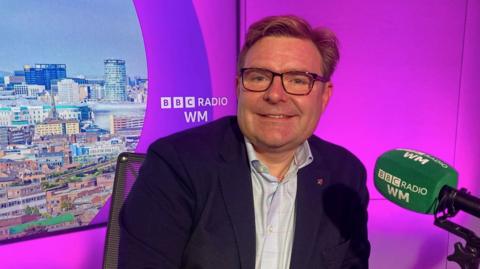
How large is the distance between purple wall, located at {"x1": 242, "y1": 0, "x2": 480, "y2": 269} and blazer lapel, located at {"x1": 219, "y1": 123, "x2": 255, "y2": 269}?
1.22 m

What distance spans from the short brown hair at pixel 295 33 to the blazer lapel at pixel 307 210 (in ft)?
1.10

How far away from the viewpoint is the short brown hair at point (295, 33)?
3.84 ft

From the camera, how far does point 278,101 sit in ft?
3.75

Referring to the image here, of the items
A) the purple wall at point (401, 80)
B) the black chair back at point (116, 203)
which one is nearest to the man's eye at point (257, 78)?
the black chair back at point (116, 203)

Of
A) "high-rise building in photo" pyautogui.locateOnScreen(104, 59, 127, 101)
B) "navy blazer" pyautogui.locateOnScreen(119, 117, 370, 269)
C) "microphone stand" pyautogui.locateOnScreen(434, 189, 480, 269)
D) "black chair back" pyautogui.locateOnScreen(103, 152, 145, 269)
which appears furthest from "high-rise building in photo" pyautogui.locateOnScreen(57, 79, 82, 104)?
"microphone stand" pyautogui.locateOnScreen(434, 189, 480, 269)

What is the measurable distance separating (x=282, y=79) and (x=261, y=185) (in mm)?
350

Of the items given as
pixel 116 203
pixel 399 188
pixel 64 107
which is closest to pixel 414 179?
pixel 399 188

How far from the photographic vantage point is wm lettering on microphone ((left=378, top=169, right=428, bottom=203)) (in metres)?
0.72

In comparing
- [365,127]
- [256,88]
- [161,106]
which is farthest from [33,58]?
[365,127]

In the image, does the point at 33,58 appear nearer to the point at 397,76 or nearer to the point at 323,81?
the point at 323,81

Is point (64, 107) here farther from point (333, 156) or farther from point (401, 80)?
point (401, 80)

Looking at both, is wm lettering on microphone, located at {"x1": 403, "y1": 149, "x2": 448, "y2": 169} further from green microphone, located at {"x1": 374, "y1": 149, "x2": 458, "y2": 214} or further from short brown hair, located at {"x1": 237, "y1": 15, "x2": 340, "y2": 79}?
short brown hair, located at {"x1": 237, "y1": 15, "x2": 340, "y2": 79}

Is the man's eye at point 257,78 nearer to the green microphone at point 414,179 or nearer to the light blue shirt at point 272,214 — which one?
the light blue shirt at point 272,214

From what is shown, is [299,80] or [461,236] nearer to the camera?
[461,236]
